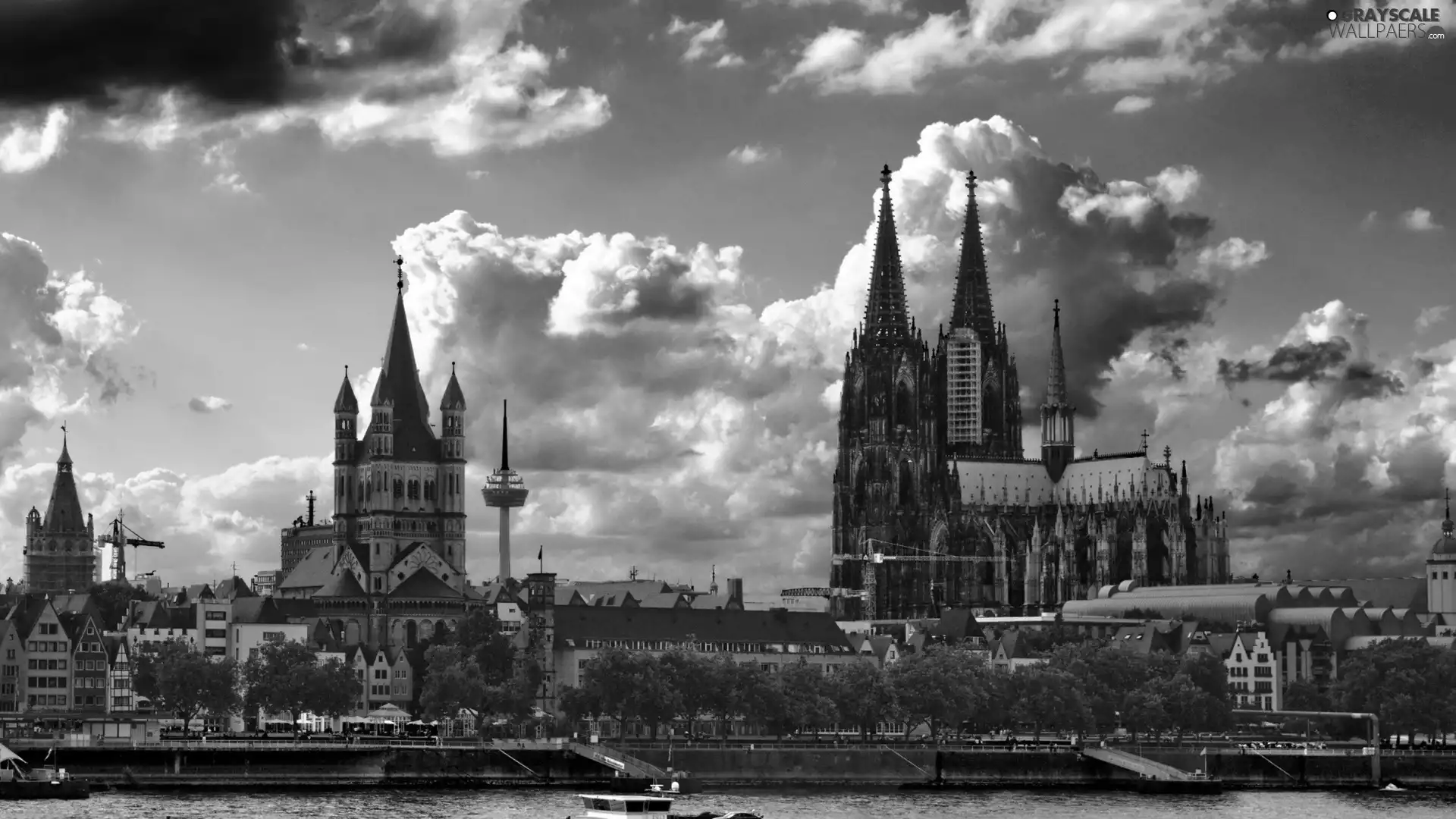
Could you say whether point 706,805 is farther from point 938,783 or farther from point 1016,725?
point 1016,725

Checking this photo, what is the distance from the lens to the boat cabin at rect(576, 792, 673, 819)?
372ft

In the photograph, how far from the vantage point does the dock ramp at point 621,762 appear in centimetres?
14900

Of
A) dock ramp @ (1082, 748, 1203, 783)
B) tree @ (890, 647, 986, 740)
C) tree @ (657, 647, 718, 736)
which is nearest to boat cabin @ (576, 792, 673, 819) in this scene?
dock ramp @ (1082, 748, 1203, 783)

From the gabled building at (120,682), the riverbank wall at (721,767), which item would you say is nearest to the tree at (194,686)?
the gabled building at (120,682)

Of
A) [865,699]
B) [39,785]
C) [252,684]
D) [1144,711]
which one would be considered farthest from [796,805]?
[252,684]

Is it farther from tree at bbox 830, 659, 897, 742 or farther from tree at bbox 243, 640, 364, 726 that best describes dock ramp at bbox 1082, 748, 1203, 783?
tree at bbox 243, 640, 364, 726

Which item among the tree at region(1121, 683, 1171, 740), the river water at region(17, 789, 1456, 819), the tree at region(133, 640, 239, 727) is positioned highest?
the tree at region(133, 640, 239, 727)

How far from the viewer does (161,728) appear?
170625 millimetres

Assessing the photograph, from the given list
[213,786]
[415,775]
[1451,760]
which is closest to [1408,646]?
[1451,760]

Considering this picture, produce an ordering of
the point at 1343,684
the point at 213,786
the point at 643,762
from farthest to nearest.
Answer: the point at 1343,684 → the point at 643,762 → the point at 213,786

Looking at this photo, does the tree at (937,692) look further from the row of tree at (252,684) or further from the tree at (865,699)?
the row of tree at (252,684)

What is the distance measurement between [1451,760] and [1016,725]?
2887 cm

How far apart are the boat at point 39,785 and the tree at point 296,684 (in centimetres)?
3596

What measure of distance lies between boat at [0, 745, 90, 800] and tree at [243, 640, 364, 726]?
3596 centimetres
